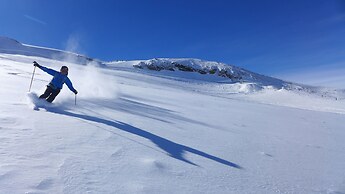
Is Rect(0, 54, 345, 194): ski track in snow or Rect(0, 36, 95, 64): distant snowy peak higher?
Rect(0, 36, 95, 64): distant snowy peak

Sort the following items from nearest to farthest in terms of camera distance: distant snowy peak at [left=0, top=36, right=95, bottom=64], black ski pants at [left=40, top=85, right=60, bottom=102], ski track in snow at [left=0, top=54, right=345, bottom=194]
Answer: ski track in snow at [left=0, top=54, right=345, bottom=194], black ski pants at [left=40, top=85, right=60, bottom=102], distant snowy peak at [left=0, top=36, right=95, bottom=64]

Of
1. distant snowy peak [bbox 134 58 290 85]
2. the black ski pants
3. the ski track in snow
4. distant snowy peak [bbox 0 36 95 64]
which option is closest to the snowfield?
the ski track in snow

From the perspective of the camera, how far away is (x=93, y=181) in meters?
2.65

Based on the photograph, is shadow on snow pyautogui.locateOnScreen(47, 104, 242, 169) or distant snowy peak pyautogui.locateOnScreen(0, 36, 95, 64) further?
distant snowy peak pyautogui.locateOnScreen(0, 36, 95, 64)

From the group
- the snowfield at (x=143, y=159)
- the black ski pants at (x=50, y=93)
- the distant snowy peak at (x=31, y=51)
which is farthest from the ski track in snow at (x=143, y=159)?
the distant snowy peak at (x=31, y=51)

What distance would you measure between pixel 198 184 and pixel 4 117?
3.39 m

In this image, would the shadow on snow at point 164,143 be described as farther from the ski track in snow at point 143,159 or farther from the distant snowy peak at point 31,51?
the distant snowy peak at point 31,51

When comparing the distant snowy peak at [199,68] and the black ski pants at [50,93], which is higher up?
the distant snowy peak at [199,68]

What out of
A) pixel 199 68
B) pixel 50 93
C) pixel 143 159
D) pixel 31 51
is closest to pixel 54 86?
pixel 50 93

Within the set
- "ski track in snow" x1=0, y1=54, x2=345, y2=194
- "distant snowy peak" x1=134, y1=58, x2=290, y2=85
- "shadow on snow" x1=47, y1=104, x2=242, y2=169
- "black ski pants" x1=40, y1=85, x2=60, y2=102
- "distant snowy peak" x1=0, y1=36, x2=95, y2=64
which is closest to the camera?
"ski track in snow" x1=0, y1=54, x2=345, y2=194

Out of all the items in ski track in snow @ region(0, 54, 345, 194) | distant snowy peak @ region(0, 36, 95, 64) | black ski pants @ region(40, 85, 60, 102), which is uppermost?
distant snowy peak @ region(0, 36, 95, 64)

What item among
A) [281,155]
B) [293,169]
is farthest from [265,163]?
[281,155]

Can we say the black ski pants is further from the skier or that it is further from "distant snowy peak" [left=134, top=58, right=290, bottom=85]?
"distant snowy peak" [left=134, top=58, right=290, bottom=85]

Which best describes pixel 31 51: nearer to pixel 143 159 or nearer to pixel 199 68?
pixel 199 68
